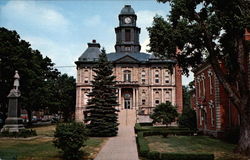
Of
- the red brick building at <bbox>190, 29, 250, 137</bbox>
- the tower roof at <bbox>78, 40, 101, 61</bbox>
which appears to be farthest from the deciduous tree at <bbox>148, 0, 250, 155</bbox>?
the tower roof at <bbox>78, 40, 101, 61</bbox>

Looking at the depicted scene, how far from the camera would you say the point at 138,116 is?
4722 centimetres

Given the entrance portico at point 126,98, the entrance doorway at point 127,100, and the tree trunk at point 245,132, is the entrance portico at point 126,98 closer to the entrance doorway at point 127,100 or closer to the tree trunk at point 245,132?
the entrance doorway at point 127,100

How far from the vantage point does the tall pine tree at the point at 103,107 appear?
987 inches

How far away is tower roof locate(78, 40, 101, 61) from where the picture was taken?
183ft

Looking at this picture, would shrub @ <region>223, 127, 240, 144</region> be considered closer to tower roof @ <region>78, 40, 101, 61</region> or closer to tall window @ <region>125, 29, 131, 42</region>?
tower roof @ <region>78, 40, 101, 61</region>

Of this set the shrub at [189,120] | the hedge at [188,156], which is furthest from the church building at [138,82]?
the hedge at [188,156]

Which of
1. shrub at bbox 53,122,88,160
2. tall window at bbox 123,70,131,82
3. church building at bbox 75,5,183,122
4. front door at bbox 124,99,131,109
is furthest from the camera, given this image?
tall window at bbox 123,70,131,82

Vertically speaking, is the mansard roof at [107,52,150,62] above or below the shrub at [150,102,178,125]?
above

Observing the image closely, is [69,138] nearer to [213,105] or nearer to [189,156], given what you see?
A: [189,156]

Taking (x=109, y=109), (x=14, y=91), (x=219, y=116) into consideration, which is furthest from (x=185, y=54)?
(x=14, y=91)

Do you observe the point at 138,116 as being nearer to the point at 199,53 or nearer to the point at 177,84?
the point at 177,84

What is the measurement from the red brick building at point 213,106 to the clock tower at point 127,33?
3198 cm

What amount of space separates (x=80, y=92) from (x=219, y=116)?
121 ft

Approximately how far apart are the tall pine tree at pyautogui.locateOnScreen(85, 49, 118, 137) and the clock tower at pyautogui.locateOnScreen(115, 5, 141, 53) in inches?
1290
